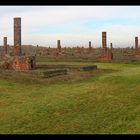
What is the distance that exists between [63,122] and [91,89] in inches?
153

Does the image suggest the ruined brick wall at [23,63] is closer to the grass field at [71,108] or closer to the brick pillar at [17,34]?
the brick pillar at [17,34]

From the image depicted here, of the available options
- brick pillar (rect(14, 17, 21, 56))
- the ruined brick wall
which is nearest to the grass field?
the ruined brick wall

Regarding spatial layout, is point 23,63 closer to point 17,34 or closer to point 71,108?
point 17,34

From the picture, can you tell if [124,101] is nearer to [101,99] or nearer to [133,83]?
[101,99]

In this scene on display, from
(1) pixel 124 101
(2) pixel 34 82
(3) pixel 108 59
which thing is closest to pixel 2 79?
(2) pixel 34 82

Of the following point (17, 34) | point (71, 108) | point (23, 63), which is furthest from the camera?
point (17, 34)

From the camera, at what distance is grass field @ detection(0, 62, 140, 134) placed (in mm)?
6590

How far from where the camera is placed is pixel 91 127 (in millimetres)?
6652

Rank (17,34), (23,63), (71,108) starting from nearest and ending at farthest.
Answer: (71,108) < (23,63) < (17,34)

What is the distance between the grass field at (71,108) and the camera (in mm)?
6590

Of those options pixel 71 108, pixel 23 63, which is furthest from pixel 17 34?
pixel 71 108

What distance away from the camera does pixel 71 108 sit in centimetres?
814

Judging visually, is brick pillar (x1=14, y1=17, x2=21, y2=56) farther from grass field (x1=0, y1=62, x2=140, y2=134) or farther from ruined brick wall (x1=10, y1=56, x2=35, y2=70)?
grass field (x1=0, y1=62, x2=140, y2=134)
